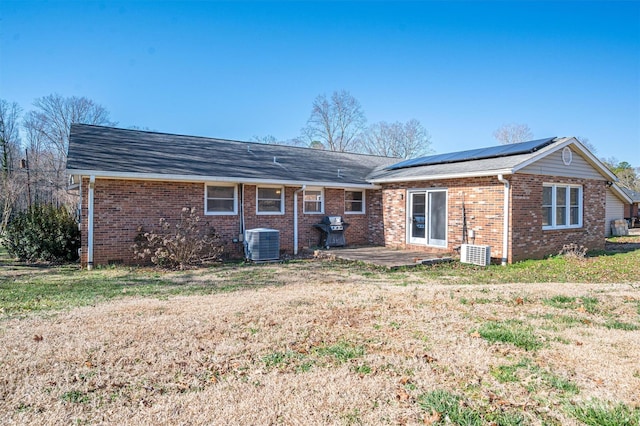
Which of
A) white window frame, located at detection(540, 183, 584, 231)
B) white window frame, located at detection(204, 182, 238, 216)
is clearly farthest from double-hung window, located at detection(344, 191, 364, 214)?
white window frame, located at detection(540, 183, 584, 231)

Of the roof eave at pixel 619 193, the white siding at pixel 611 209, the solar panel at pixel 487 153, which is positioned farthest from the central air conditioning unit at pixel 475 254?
the white siding at pixel 611 209

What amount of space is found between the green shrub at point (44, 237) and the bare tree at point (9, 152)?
843cm

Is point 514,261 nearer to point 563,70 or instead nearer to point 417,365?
point 417,365

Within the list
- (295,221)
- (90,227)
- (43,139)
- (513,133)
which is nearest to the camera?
(90,227)

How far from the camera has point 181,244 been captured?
10.4m

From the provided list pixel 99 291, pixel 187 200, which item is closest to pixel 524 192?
pixel 187 200

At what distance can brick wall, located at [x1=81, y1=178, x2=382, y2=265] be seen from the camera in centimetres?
1036

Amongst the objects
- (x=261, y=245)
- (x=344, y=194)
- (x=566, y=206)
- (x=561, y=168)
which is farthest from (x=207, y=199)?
(x=566, y=206)

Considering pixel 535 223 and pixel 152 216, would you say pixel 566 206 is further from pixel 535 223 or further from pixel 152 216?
pixel 152 216

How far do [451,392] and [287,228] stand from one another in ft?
33.1

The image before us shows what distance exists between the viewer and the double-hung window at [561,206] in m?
12.0

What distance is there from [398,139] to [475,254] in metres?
29.7

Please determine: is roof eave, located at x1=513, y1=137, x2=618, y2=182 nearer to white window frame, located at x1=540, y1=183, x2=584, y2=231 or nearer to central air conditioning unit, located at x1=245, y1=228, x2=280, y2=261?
white window frame, located at x1=540, y1=183, x2=584, y2=231

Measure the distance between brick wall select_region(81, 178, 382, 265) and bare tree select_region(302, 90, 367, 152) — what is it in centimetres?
2604
